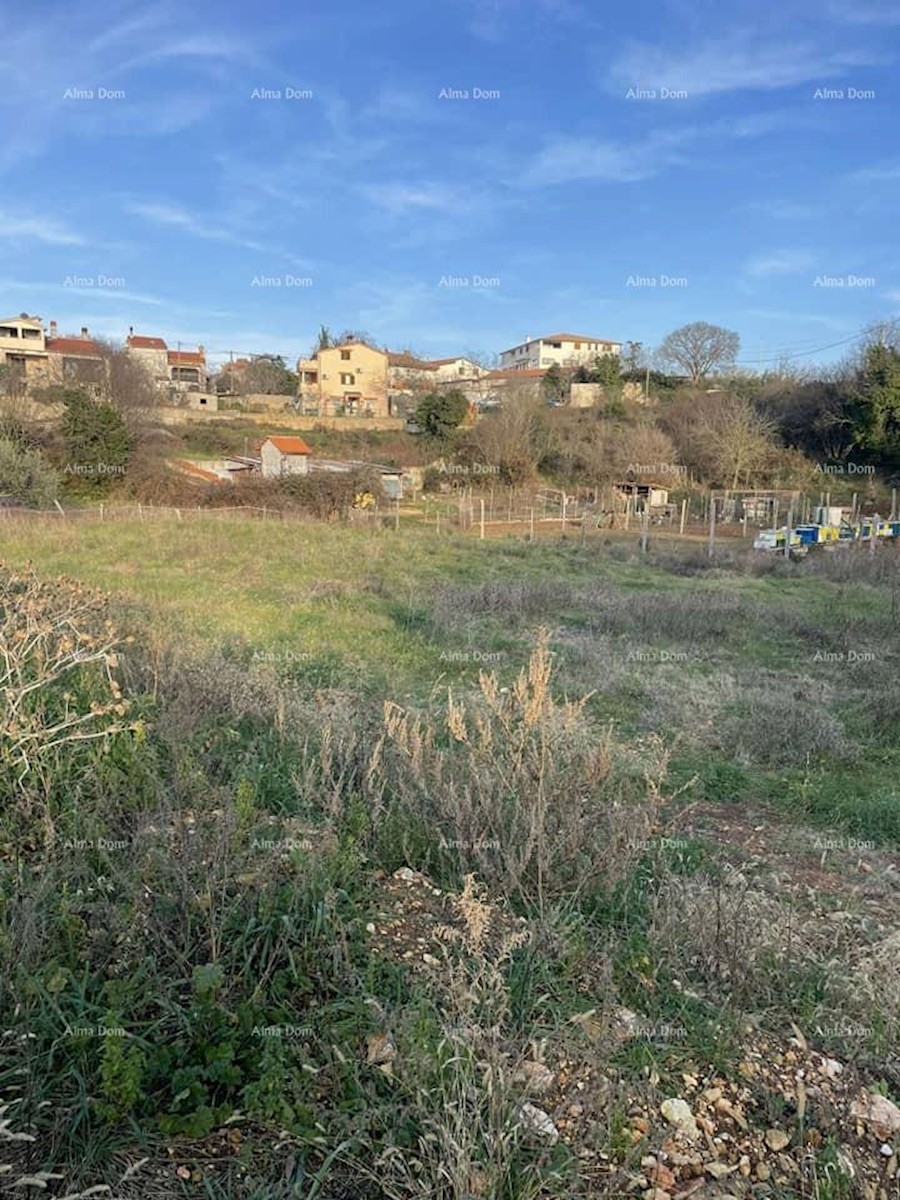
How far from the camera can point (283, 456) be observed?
31.3 m

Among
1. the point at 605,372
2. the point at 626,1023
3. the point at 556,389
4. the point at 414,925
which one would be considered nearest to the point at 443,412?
the point at 556,389

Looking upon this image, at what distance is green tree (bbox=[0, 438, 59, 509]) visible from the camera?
21.5 metres

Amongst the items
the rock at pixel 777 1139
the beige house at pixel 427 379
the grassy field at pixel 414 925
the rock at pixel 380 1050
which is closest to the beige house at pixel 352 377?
the beige house at pixel 427 379

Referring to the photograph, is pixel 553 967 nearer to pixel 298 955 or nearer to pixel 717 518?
pixel 298 955

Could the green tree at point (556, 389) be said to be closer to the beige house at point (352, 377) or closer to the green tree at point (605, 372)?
→ the green tree at point (605, 372)

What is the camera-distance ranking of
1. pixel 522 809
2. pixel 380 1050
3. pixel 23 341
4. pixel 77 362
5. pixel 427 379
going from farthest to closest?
pixel 427 379, pixel 23 341, pixel 77 362, pixel 522 809, pixel 380 1050

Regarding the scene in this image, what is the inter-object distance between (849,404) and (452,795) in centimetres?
3369

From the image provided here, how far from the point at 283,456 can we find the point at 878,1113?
103 feet

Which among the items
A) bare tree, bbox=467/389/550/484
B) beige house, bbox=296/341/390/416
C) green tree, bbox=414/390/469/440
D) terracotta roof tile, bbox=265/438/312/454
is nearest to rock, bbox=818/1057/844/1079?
terracotta roof tile, bbox=265/438/312/454

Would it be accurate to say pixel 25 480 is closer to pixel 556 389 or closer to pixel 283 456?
pixel 283 456

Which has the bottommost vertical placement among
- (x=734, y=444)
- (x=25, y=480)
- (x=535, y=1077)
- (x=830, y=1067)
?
(x=830, y=1067)

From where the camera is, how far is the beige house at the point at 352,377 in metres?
51.0

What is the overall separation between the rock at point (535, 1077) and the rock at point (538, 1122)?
5 cm

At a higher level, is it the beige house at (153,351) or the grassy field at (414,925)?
the beige house at (153,351)
